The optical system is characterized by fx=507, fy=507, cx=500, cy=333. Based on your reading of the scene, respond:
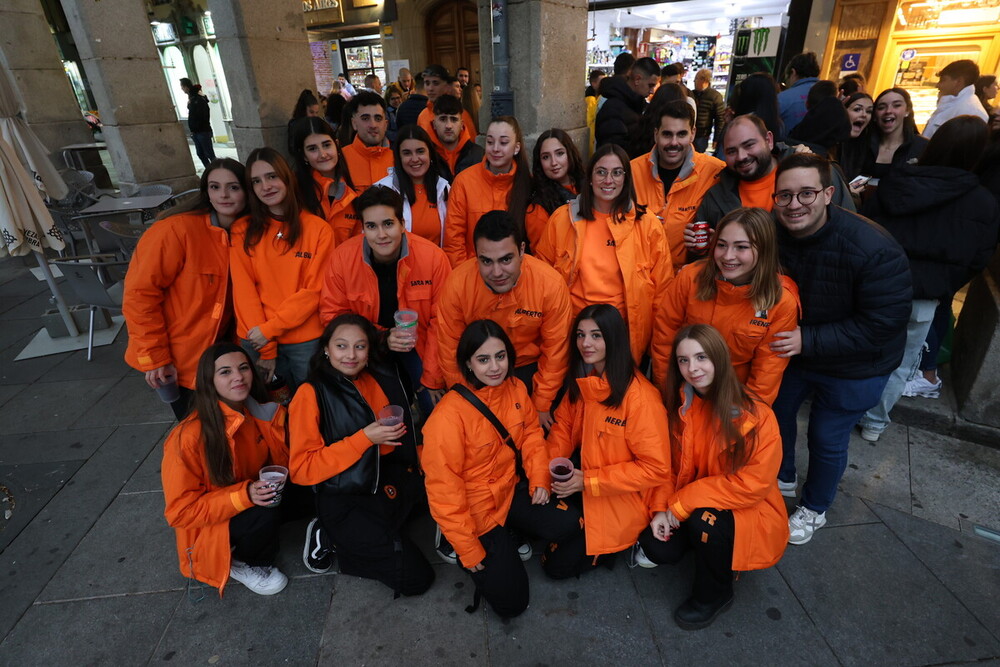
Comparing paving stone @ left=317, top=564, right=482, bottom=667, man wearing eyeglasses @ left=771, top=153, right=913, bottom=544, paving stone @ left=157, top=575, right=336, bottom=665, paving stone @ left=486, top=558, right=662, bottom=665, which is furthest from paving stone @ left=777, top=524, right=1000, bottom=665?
paving stone @ left=157, top=575, right=336, bottom=665

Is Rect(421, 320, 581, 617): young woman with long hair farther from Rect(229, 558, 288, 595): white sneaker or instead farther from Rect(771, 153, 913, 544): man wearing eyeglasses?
Rect(771, 153, 913, 544): man wearing eyeglasses


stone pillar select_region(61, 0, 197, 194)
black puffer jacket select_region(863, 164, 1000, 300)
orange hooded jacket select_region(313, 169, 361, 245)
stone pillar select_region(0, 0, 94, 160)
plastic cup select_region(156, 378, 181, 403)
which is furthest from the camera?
stone pillar select_region(0, 0, 94, 160)

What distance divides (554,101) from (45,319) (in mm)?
5931

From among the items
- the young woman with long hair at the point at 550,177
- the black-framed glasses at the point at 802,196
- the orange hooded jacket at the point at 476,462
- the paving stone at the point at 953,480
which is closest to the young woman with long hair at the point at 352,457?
the orange hooded jacket at the point at 476,462

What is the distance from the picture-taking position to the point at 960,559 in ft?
9.14

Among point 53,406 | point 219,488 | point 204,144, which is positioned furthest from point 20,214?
point 204,144

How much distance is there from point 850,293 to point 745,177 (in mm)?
967

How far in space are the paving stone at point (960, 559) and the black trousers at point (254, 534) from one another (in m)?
3.57

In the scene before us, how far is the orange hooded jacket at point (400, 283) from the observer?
3035 millimetres

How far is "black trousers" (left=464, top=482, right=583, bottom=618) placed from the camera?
2.50 metres

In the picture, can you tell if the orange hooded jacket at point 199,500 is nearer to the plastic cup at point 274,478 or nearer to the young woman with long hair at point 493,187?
the plastic cup at point 274,478

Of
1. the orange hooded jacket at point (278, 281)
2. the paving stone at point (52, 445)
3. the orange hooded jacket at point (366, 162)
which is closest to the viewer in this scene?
the orange hooded jacket at point (278, 281)

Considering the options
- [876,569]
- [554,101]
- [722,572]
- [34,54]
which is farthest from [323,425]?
[34,54]

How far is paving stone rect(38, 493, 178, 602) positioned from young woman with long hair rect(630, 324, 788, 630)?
277cm
